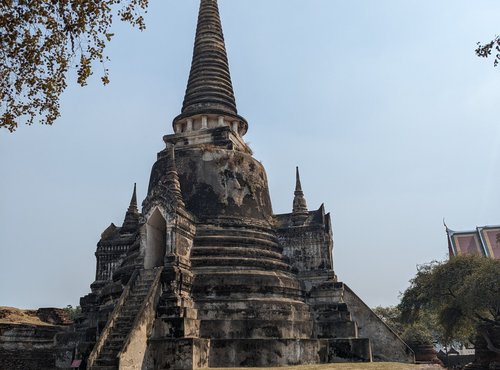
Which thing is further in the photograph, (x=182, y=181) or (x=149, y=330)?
(x=182, y=181)

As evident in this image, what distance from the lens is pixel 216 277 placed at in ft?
56.1

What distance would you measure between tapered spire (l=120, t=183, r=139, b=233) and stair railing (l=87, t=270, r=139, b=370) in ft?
21.6

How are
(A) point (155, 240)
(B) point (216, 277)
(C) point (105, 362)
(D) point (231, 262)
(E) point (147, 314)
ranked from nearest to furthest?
(C) point (105, 362)
(E) point (147, 314)
(B) point (216, 277)
(D) point (231, 262)
(A) point (155, 240)

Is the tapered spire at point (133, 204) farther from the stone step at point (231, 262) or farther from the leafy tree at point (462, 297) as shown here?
the leafy tree at point (462, 297)

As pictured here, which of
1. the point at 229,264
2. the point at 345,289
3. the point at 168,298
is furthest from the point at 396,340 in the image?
the point at 168,298

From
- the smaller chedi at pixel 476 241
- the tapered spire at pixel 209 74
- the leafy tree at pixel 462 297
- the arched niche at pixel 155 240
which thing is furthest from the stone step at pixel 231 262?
the smaller chedi at pixel 476 241

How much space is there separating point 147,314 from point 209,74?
1365cm

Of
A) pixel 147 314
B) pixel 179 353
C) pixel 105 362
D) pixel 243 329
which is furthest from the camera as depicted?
pixel 243 329

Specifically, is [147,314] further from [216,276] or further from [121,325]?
[216,276]

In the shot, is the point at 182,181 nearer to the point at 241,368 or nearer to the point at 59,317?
the point at 241,368

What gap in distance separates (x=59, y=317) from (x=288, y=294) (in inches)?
615

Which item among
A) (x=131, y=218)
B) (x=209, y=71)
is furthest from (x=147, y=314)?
(x=209, y=71)

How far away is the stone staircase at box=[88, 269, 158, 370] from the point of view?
13.6 meters

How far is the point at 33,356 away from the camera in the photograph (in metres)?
22.6
